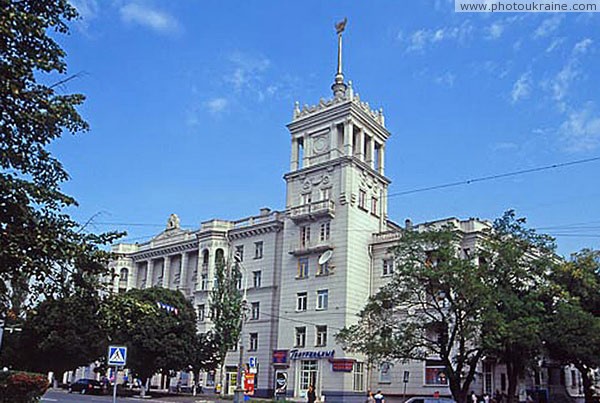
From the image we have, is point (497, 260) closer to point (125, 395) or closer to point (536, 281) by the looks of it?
point (536, 281)

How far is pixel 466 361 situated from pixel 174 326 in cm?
2395

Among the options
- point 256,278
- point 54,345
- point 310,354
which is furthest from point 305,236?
point 54,345

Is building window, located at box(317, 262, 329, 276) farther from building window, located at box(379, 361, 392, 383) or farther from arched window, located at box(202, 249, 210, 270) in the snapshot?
arched window, located at box(202, 249, 210, 270)

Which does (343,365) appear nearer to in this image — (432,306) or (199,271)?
(432,306)

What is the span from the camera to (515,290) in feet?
119

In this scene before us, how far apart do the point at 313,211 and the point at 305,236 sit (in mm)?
2596

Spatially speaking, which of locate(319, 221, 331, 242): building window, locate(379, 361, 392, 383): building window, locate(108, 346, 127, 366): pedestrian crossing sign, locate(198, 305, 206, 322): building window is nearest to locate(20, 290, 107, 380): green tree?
locate(198, 305, 206, 322): building window

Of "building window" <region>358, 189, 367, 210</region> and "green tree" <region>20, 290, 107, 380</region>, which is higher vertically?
"building window" <region>358, 189, 367, 210</region>

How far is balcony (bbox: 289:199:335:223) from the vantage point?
51.2m

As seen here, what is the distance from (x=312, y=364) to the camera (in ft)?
164

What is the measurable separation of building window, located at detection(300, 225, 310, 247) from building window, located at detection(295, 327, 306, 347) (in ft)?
22.4

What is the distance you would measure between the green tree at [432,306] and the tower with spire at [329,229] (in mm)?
12552

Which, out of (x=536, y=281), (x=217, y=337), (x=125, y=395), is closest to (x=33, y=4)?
(x=536, y=281)

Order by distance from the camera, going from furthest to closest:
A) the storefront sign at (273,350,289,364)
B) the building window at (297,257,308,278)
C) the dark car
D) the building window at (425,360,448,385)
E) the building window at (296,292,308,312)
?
1. the dark car
2. the building window at (297,257,308,278)
3. the building window at (296,292,308,312)
4. the storefront sign at (273,350,289,364)
5. the building window at (425,360,448,385)
